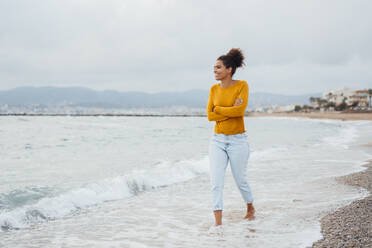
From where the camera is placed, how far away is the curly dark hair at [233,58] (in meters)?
4.26

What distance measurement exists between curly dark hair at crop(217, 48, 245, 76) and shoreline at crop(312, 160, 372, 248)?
7.01 feet

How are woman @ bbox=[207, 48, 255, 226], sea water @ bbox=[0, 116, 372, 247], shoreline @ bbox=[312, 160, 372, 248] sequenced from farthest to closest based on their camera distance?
woman @ bbox=[207, 48, 255, 226] → sea water @ bbox=[0, 116, 372, 247] → shoreline @ bbox=[312, 160, 372, 248]

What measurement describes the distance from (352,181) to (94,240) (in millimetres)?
5502

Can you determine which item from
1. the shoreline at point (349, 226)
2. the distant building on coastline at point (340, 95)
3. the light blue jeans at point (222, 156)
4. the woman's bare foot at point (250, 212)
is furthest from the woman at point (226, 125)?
the distant building on coastline at point (340, 95)

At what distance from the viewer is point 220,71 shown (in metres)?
4.21

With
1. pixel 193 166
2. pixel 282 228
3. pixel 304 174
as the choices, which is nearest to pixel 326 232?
pixel 282 228

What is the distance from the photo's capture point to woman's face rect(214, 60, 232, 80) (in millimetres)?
4215

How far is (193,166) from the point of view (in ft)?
34.9

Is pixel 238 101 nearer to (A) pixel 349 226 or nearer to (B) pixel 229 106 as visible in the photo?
(B) pixel 229 106

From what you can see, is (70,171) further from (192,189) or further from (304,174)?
(304,174)

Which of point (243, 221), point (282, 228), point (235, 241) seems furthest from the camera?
point (243, 221)

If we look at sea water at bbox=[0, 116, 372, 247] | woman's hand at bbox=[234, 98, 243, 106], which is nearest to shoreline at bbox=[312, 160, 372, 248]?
sea water at bbox=[0, 116, 372, 247]

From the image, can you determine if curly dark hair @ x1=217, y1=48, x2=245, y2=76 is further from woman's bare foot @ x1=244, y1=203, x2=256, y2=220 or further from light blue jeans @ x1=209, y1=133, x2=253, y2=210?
woman's bare foot @ x1=244, y1=203, x2=256, y2=220

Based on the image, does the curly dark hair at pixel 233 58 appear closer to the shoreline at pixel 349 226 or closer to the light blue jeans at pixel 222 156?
the light blue jeans at pixel 222 156
